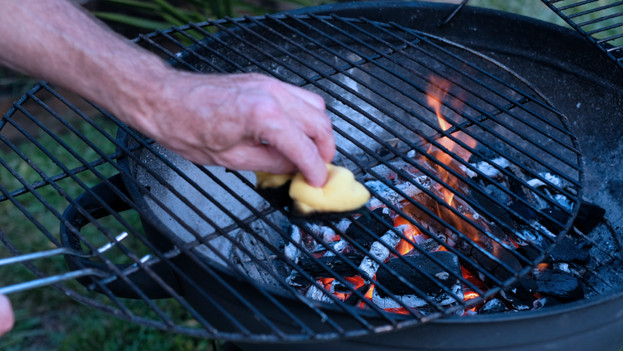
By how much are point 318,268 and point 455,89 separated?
930mm

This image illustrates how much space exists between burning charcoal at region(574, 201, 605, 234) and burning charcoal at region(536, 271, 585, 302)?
268 mm

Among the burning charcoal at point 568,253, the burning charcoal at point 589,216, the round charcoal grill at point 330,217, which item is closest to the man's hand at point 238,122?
the round charcoal grill at point 330,217

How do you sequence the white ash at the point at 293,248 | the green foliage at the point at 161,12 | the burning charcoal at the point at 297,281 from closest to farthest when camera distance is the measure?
the burning charcoal at the point at 297,281
the white ash at the point at 293,248
the green foliage at the point at 161,12

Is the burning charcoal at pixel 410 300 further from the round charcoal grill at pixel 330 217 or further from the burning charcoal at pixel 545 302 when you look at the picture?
the burning charcoal at pixel 545 302

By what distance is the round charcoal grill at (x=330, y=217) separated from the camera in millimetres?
1222

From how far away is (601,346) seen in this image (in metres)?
1.38

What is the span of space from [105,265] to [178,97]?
0.41m

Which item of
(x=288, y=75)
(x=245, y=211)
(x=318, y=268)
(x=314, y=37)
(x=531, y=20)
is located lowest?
(x=245, y=211)

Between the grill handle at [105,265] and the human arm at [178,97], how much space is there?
12.6 inches

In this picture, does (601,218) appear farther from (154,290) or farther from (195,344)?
(195,344)

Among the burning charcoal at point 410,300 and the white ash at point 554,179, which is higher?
the white ash at point 554,179

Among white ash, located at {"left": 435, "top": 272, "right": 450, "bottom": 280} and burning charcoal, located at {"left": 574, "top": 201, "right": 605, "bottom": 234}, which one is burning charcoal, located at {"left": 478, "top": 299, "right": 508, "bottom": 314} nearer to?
white ash, located at {"left": 435, "top": 272, "right": 450, "bottom": 280}

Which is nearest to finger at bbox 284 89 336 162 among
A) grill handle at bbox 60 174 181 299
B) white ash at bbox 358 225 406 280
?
grill handle at bbox 60 174 181 299

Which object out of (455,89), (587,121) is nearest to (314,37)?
(455,89)
